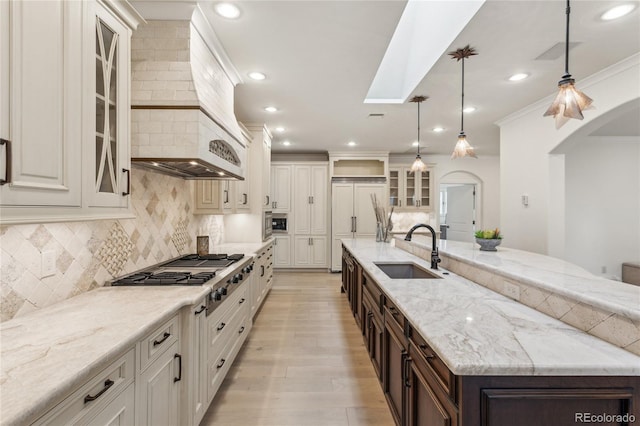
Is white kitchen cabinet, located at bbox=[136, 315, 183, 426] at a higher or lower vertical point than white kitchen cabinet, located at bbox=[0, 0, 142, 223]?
lower

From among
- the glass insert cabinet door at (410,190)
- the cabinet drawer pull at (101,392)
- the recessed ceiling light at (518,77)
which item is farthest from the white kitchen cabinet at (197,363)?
the glass insert cabinet door at (410,190)

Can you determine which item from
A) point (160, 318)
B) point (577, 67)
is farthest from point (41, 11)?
point (577, 67)

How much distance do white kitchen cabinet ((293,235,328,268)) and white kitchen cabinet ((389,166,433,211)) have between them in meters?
2.04

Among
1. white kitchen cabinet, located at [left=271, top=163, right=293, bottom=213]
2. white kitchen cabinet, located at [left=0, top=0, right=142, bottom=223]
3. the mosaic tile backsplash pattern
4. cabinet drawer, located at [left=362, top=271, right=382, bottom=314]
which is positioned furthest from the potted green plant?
white kitchen cabinet, located at [left=271, top=163, right=293, bottom=213]

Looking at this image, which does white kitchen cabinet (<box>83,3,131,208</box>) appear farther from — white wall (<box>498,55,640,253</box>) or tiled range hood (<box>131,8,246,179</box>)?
white wall (<box>498,55,640,253</box>)

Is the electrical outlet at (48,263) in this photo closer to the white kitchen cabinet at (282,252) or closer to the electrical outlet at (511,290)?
the electrical outlet at (511,290)

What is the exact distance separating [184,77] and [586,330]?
2611 mm

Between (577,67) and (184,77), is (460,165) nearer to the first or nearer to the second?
(577,67)

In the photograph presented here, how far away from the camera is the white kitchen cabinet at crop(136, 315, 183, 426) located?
1285mm

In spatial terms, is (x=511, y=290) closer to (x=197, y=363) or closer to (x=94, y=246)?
(x=197, y=363)

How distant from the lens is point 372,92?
147 inches

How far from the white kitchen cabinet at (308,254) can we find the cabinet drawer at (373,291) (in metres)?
3.82

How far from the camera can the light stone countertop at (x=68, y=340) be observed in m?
0.78

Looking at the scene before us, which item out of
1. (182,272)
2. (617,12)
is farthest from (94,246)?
(617,12)
